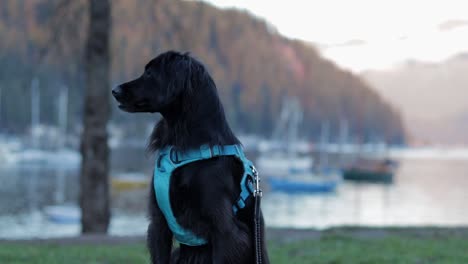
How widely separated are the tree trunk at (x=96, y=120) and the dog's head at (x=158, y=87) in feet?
25.6

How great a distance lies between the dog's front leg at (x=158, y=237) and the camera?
331 centimetres

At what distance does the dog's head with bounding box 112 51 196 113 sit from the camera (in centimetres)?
312

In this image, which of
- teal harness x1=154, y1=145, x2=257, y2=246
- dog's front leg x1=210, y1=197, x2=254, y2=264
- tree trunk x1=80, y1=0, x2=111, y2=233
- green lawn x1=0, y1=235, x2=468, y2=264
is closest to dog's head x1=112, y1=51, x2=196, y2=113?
teal harness x1=154, y1=145, x2=257, y2=246

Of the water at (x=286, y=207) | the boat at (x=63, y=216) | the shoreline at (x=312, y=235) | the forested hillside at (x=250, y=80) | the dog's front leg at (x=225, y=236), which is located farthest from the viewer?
the forested hillside at (x=250, y=80)

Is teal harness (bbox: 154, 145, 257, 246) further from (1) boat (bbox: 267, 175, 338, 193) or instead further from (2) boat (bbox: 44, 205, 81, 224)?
(1) boat (bbox: 267, 175, 338, 193)

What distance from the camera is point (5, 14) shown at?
9219cm

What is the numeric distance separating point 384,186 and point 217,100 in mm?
56498

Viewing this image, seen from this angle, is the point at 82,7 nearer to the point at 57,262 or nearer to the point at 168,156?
the point at 57,262

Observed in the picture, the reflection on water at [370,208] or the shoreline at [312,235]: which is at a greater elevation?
the shoreline at [312,235]

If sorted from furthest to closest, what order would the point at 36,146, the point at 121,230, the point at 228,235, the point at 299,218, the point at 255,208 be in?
the point at 36,146 < the point at 299,218 < the point at 121,230 < the point at 255,208 < the point at 228,235

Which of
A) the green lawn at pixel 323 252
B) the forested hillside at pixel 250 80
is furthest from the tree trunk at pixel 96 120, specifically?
the forested hillside at pixel 250 80

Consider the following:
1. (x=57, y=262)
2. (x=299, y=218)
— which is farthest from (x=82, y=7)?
(x=299, y=218)

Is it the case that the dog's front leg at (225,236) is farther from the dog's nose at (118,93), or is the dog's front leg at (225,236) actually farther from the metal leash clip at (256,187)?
the dog's nose at (118,93)

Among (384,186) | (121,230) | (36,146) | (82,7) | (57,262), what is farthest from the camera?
(36,146)
